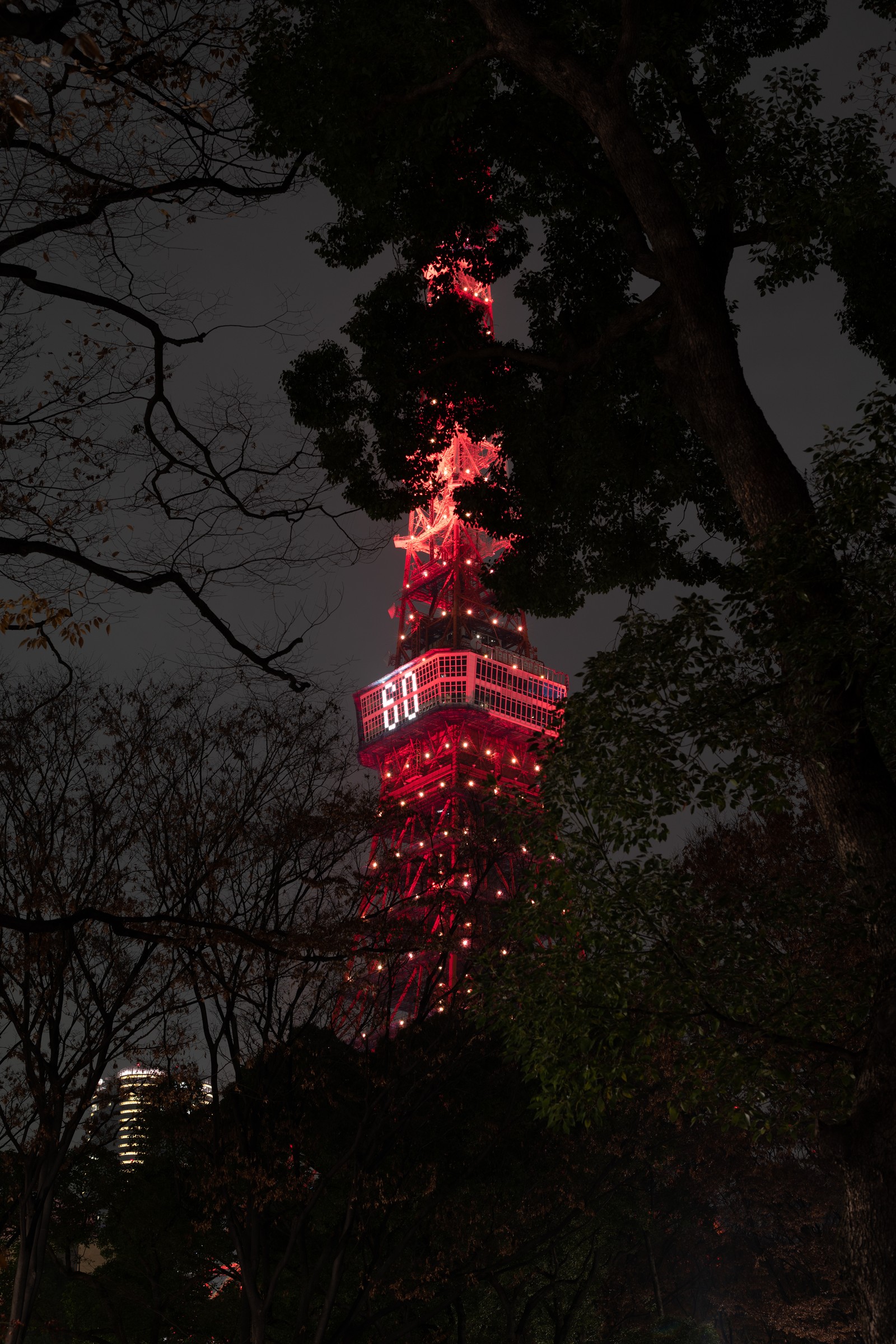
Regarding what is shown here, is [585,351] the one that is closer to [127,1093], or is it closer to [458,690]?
[127,1093]

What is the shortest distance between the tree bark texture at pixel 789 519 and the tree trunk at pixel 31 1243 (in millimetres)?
8183

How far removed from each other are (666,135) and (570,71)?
3020mm

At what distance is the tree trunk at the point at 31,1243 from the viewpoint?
1004 cm

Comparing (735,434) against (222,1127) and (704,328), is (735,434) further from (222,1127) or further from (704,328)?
(222,1127)

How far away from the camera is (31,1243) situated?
10.4m

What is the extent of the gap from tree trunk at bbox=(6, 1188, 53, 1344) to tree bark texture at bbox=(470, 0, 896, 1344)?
8.18 metres

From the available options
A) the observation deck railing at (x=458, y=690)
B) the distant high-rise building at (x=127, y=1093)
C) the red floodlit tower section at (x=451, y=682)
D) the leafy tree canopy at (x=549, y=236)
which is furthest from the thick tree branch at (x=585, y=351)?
the observation deck railing at (x=458, y=690)

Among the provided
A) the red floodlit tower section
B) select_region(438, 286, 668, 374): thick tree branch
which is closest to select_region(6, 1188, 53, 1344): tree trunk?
select_region(438, 286, 668, 374): thick tree branch

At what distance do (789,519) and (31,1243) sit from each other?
1005 cm

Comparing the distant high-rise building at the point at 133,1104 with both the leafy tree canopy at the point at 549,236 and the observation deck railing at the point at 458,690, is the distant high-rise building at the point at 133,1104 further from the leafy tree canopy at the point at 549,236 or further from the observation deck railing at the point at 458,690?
the observation deck railing at the point at 458,690

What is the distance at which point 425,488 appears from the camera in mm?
12820

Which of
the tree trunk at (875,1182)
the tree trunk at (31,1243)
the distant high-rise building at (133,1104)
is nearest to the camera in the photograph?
the tree trunk at (875,1182)

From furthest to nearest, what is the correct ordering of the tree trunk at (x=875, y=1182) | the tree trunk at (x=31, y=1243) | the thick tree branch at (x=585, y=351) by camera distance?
the tree trunk at (x=31, y=1243) < the thick tree branch at (x=585, y=351) < the tree trunk at (x=875, y=1182)

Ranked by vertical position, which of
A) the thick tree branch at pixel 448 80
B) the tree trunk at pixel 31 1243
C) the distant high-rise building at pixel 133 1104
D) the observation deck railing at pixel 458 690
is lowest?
the tree trunk at pixel 31 1243
